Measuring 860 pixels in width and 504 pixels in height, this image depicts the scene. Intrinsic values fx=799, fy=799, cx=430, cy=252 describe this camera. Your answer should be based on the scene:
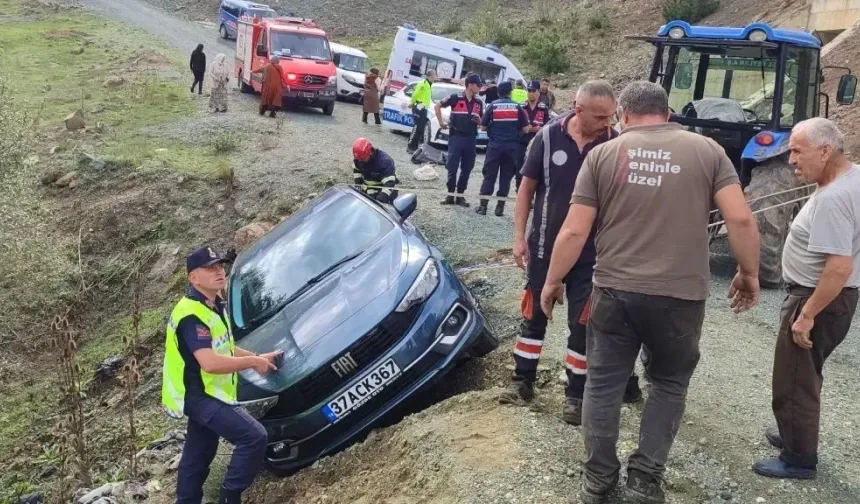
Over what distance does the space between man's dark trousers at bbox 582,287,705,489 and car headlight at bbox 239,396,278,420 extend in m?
1.98

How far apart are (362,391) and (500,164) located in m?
5.67

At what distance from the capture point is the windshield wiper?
535 centimetres

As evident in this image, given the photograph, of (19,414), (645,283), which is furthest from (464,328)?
(19,414)

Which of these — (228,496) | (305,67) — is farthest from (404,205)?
(305,67)

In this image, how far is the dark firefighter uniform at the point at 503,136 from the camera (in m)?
9.53

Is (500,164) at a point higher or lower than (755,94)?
lower

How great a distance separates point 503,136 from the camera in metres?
9.66

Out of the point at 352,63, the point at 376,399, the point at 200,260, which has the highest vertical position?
the point at 352,63

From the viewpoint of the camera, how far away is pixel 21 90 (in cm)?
2294

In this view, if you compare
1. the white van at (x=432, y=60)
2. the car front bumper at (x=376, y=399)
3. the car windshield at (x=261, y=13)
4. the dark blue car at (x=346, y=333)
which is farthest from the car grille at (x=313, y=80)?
the car windshield at (x=261, y=13)

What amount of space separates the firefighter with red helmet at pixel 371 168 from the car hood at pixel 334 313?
9.70 feet

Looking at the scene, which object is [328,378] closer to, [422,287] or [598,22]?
[422,287]

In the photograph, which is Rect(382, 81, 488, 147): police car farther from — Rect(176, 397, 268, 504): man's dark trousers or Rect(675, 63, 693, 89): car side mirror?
Rect(176, 397, 268, 504): man's dark trousers

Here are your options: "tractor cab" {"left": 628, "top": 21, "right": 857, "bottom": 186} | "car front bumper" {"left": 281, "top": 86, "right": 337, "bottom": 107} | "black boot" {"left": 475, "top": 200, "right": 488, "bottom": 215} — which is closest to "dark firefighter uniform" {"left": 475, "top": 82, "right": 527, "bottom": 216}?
"black boot" {"left": 475, "top": 200, "right": 488, "bottom": 215}
